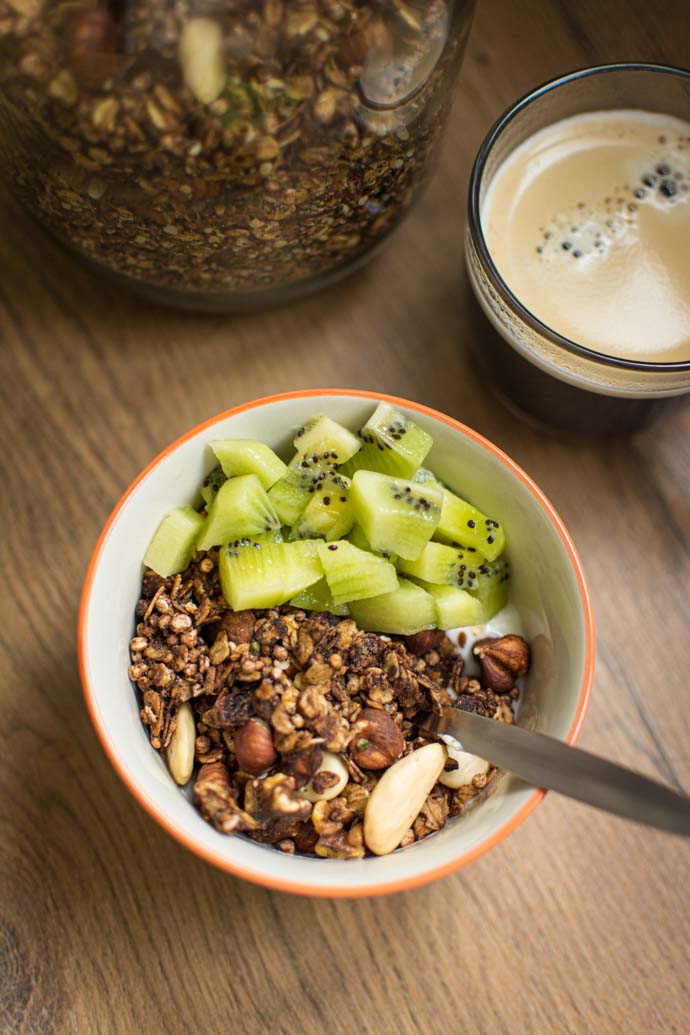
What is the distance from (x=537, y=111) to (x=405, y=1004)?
90 centimetres

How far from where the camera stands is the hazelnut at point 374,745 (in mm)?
838

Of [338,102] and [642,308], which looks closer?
[338,102]

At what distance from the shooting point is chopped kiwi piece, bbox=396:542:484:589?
0.90m

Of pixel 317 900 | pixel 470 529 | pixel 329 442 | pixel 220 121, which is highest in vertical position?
pixel 220 121

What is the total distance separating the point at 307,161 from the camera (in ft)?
2.65

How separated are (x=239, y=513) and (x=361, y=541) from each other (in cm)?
12

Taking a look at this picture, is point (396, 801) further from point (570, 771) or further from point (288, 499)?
point (288, 499)

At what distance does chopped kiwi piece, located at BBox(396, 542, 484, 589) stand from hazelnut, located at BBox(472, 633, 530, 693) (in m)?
0.06

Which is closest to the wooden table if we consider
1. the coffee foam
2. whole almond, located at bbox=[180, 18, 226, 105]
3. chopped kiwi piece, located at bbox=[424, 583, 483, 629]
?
the coffee foam

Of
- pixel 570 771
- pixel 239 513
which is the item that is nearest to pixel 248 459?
pixel 239 513

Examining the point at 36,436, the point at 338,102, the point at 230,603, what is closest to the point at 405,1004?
the point at 230,603

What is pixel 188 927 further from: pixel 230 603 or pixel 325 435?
pixel 325 435

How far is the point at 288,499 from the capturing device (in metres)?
0.91

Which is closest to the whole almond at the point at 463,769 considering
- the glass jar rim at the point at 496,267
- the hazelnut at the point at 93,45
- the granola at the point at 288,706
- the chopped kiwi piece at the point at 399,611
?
the granola at the point at 288,706
